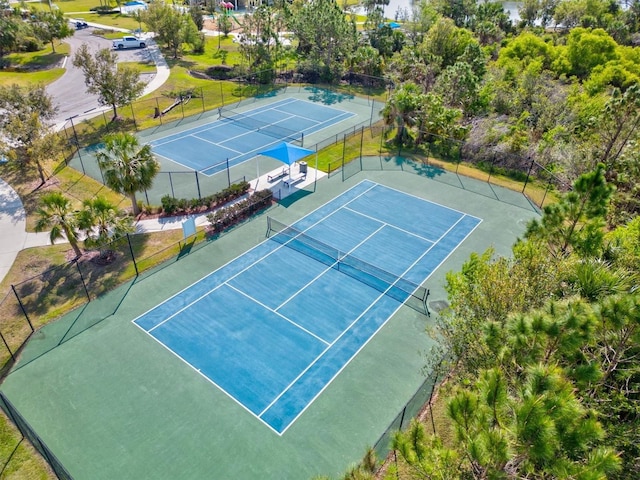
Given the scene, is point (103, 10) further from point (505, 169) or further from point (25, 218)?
point (505, 169)

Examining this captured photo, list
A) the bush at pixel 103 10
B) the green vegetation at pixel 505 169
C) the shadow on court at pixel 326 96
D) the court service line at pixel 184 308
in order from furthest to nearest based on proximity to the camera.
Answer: the bush at pixel 103 10, the shadow on court at pixel 326 96, the court service line at pixel 184 308, the green vegetation at pixel 505 169

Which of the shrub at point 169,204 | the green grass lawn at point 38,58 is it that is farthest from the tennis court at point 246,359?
the green grass lawn at point 38,58

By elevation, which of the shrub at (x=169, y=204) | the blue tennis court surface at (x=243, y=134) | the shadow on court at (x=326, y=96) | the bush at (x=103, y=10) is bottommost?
the shadow on court at (x=326, y=96)

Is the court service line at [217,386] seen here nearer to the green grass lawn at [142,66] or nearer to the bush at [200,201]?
the bush at [200,201]

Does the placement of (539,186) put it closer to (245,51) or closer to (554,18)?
(245,51)

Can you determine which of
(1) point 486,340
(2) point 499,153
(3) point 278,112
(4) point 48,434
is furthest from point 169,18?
(1) point 486,340

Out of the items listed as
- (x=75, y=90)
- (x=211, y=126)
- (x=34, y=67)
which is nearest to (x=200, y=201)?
(x=211, y=126)
